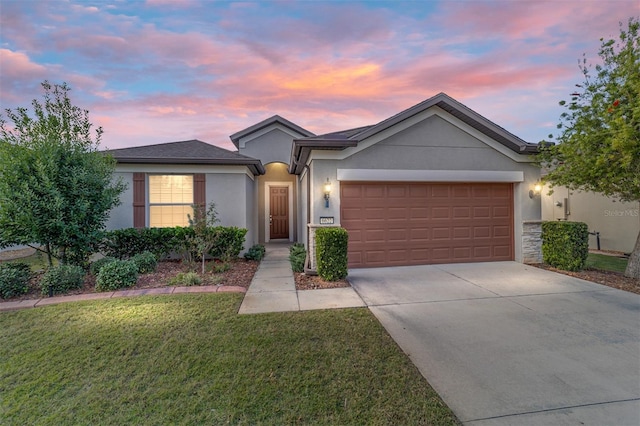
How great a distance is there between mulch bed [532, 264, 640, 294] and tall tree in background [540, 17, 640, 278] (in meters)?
0.38

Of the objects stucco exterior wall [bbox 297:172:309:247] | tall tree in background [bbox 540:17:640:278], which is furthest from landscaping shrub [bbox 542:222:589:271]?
stucco exterior wall [bbox 297:172:309:247]

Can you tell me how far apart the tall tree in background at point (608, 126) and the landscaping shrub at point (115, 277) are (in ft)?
33.4

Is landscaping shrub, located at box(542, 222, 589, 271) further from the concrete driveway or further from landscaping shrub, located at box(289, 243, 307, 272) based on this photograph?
landscaping shrub, located at box(289, 243, 307, 272)

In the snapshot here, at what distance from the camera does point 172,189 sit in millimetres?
9141

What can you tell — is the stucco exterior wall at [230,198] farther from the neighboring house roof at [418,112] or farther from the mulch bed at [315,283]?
the mulch bed at [315,283]

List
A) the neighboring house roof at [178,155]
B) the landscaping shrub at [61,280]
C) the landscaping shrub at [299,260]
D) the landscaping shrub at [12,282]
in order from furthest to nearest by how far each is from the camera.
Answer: the neighboring house roof at [178,155] → the landscaping shrub at [299,260] → the landscaping shrub at [61,280] → the landscaping shrub at [12,282]

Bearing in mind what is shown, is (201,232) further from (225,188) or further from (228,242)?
(225,188)

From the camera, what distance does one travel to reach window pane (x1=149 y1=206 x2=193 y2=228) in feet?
29.3

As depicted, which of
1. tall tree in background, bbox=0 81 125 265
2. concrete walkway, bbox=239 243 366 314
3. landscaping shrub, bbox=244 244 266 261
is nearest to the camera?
concrete walkway, bbox=239 243 366 314

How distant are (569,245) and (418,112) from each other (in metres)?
5.05

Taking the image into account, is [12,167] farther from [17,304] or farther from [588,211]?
[588,211]

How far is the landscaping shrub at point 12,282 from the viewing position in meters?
5.27

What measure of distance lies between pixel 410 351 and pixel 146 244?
7786 mm

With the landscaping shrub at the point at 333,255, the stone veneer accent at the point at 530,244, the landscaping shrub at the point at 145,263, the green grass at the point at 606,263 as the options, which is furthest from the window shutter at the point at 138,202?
the green grass at the point at 606,263
